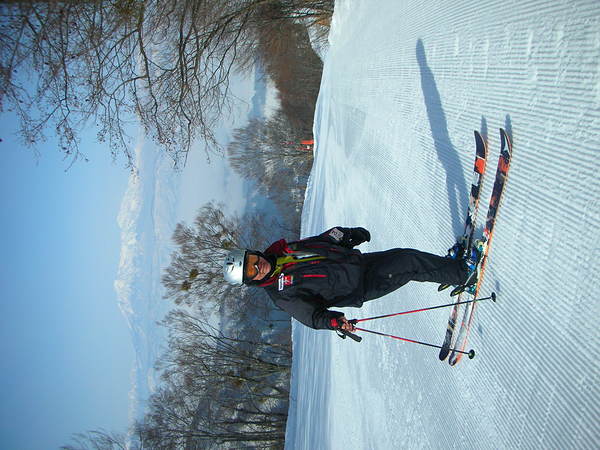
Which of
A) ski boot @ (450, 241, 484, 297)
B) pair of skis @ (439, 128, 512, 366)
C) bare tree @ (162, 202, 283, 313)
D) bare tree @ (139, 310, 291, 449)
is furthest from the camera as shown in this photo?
bare tree @ (162, 202, 283, 313)

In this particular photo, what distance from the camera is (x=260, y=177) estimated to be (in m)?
13.7

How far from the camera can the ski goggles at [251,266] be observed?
9.95ft

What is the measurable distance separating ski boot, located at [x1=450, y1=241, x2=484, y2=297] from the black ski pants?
0.12ft

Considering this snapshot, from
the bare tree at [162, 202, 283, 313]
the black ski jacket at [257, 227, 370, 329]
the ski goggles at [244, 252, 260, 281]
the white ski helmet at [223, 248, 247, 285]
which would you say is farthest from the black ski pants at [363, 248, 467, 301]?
the bare tree at [162, 202, 283, 313]

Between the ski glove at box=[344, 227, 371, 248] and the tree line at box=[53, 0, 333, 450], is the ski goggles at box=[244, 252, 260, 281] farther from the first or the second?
the tree line at box=[53, 0, 333, 450]

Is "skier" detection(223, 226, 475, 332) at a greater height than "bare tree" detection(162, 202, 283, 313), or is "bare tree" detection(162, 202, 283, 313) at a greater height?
"skier" detection(223, 226, 475, 332)

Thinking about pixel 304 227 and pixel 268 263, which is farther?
pixel 304 227

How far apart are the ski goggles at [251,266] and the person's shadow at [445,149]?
1.50 meters

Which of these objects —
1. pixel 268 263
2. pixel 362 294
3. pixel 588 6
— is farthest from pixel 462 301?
pixel 588 6

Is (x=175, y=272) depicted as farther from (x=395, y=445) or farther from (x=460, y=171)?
(x=460, y=171)

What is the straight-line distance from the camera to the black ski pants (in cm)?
266

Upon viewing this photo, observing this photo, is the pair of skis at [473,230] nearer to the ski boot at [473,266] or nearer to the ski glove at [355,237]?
the ski boot at [473,266]

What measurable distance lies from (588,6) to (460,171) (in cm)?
128

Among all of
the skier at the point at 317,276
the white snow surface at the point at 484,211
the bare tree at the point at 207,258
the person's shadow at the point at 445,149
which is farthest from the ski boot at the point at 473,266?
the bare tree at the point at 207,258
